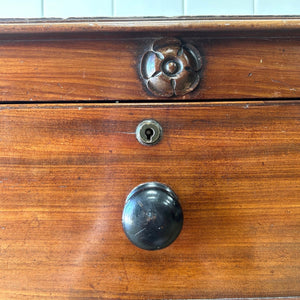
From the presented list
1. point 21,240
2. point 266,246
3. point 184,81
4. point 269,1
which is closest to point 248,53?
point 184,81

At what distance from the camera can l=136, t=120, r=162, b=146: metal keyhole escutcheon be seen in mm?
334


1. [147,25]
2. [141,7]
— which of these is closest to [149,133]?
[147,25]

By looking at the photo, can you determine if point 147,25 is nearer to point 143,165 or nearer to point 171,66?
point 171,66

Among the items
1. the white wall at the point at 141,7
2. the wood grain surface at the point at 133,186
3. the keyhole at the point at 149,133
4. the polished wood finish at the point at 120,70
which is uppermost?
the white wall at the point at 141,7

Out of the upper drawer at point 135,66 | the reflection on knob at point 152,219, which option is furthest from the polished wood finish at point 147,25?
the reflection on knob at point 152,219

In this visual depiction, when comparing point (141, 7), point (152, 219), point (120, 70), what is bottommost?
point (152, 219)

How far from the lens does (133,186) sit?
0.34 metres

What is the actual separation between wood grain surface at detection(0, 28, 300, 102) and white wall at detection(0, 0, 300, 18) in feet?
1.37

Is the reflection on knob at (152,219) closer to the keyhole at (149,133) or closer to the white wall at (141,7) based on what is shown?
the keyhole at (149,133)

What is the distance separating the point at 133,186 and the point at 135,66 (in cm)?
14

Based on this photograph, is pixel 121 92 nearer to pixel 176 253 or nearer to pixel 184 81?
pixel 184 81

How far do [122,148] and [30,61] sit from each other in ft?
0.47

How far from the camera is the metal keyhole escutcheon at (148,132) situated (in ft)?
1.10

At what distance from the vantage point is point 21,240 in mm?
344
